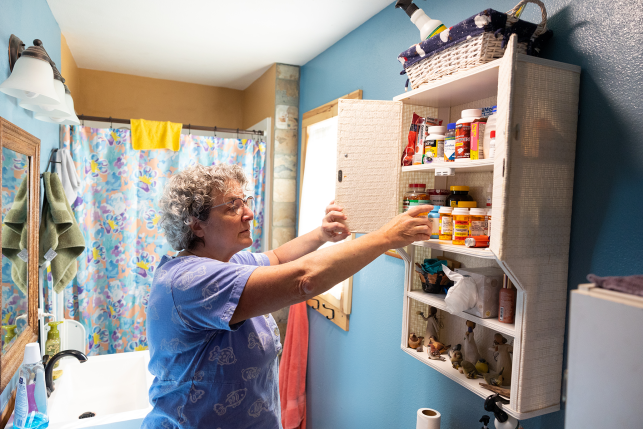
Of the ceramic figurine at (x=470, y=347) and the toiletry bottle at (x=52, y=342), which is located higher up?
the ceramic figurine at (x=470, y=347)


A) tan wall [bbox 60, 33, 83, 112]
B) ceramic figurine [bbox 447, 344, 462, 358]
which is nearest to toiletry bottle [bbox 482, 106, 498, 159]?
ceramic figurine [bbox 447, 344, 462, 358]

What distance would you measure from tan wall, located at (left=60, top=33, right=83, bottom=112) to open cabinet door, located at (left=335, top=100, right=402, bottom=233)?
201 cm

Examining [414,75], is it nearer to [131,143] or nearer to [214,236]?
[214,236]

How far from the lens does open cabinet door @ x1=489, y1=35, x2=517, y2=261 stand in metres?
0.93

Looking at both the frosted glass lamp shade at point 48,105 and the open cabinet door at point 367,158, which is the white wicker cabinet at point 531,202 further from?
the frosted glass lamp shade at point 48,105

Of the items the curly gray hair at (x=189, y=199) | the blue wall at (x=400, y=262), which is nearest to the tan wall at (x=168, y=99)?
the blue wall at (x=400, y=262)

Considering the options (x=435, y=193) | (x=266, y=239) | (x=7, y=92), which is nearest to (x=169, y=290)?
(x=435, y=193)

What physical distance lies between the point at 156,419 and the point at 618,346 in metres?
1.14

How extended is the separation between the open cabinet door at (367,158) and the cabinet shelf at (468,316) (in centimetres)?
27

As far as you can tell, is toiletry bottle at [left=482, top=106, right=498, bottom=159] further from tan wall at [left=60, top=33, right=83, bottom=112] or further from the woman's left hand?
tan wall at [left=60, top=33, right=83, bottom=112]

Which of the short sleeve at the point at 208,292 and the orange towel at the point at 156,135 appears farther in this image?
the orange towel at the point at 156,135

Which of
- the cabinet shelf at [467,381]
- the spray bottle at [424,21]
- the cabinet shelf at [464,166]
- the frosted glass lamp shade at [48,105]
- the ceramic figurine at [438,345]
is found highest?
the spray bottle at [424,21]

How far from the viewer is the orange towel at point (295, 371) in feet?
8.33

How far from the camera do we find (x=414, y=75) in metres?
1.31
